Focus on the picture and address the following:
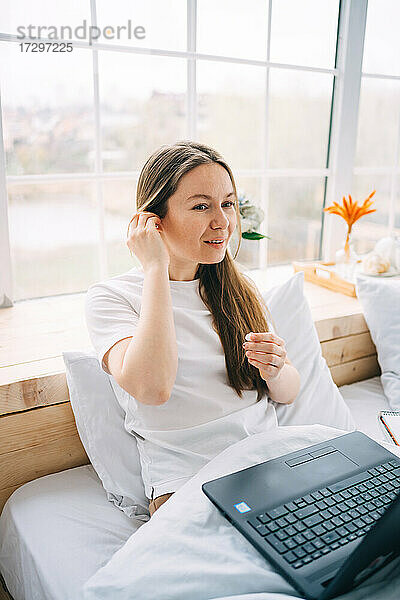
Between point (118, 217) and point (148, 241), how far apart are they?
0.82 meters

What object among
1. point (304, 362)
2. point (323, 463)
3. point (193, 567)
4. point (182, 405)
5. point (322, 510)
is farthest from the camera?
point (304, 362)

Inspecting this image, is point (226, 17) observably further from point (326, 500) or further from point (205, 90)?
point (326, 500)

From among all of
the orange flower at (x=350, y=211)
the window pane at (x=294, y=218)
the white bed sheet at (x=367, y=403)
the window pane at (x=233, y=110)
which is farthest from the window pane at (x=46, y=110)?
the white bed sheet at (x=367, y=403)

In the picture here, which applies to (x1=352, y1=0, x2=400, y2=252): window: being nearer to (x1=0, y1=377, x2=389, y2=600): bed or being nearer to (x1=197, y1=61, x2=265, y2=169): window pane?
(x1=197, y1=61, x2=265, y2=169): window pane

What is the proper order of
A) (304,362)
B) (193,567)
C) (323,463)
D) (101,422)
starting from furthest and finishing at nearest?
(304,362) < (101,422) < (323,463) < (193,567)

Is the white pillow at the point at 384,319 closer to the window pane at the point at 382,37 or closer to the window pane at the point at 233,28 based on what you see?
the window pane at the point at 233,28

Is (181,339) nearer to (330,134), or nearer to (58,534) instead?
(58,534)

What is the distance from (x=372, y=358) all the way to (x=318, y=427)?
2.89ft

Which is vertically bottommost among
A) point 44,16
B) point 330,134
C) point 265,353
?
point 265,353

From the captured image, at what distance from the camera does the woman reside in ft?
3.86

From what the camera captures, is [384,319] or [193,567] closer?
[193,567]

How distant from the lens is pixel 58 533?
3.92 ft

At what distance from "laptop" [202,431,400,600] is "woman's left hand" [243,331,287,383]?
0.19 m

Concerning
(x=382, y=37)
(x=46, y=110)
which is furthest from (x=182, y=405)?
(x=382, y=37)
